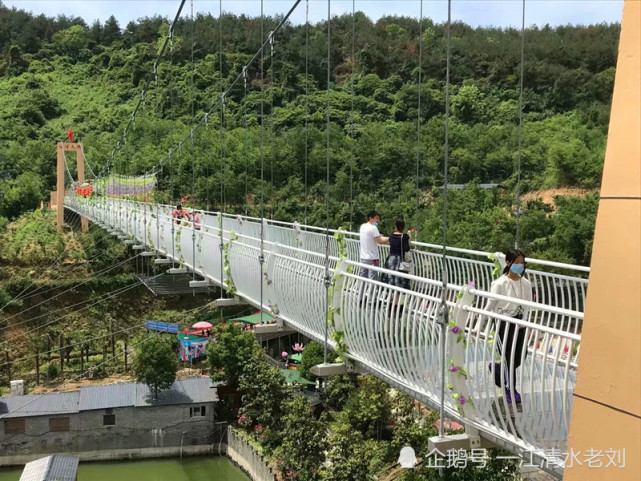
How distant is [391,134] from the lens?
73.9ft

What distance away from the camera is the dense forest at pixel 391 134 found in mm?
17359

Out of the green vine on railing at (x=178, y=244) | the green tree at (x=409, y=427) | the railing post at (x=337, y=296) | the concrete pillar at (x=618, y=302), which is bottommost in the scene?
the green tree at (x=409, y=427)

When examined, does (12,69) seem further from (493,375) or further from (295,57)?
(493,375)

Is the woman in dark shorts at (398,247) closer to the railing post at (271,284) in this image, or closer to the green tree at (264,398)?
the railing post at (271,284)

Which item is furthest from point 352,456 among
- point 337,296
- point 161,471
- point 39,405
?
point 39,405

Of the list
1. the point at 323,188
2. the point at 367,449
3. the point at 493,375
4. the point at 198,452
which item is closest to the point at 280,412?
the point at 198,452

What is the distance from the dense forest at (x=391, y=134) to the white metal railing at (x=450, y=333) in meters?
8.57

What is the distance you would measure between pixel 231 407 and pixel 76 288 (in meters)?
10.5

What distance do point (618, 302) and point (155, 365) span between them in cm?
1624

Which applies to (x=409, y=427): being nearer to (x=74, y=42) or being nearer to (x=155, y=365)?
(x=155, y=365)

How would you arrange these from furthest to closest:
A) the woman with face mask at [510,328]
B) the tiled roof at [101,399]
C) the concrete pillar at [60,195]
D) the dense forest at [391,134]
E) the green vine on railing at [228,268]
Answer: the concrete pillar at [60,195] < the dense forest at [391,134] < the tiled roof at [101,399] < the green vine on railing at [228,268] < the woman with face mask at [510,328]

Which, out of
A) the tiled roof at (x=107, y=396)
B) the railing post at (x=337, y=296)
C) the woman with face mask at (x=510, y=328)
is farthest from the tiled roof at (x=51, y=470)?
the woman with face mask at (x=510, y=328)

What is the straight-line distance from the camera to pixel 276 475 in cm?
1326

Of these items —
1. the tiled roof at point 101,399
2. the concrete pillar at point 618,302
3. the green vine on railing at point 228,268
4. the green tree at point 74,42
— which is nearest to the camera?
the concrete pillar at point 618,302
